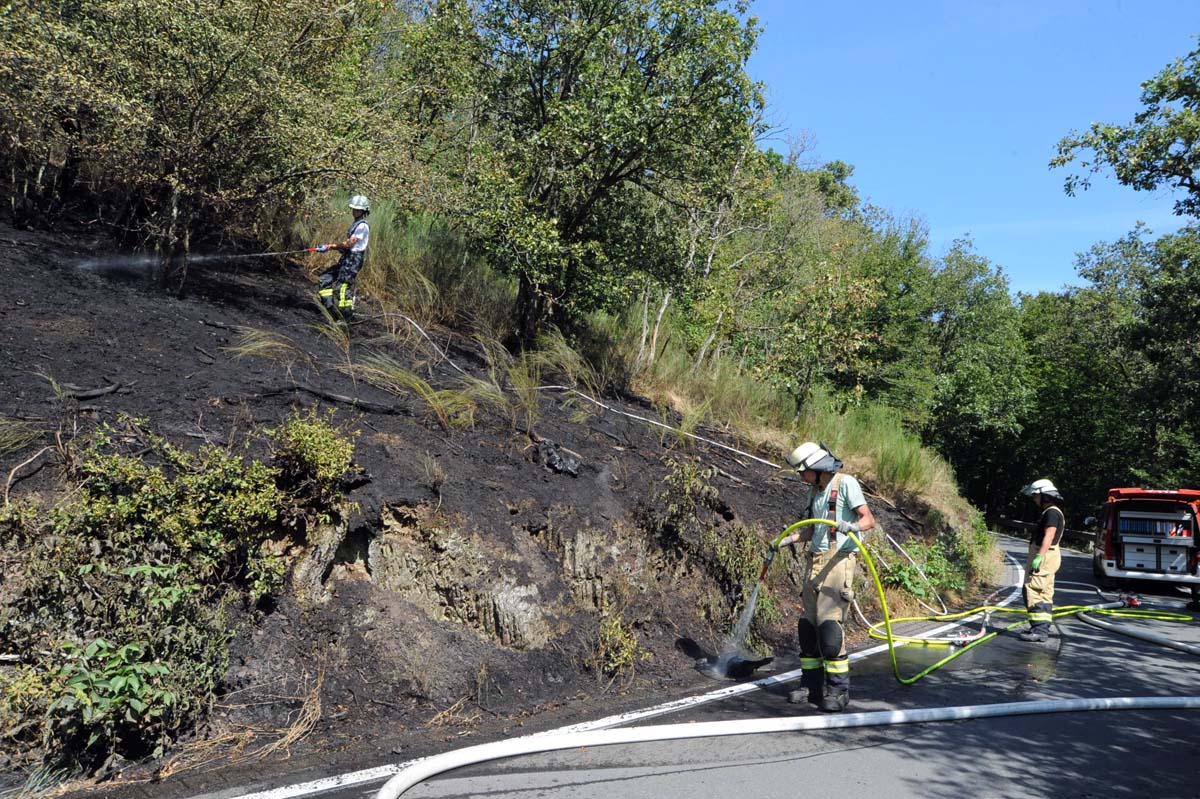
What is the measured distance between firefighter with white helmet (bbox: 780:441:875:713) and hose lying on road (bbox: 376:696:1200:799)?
41 centimetres

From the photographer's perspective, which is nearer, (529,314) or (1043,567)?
(1043,567)

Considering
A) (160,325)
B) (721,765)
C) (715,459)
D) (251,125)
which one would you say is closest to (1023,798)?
(721,765)

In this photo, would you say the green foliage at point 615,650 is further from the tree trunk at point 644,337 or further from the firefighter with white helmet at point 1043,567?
the tree trunk at point 644,337

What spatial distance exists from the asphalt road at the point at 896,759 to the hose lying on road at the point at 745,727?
1.9 inches

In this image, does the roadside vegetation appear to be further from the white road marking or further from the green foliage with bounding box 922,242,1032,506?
the green foliage with bounding box 922,242,1032,506

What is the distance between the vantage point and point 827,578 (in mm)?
6500

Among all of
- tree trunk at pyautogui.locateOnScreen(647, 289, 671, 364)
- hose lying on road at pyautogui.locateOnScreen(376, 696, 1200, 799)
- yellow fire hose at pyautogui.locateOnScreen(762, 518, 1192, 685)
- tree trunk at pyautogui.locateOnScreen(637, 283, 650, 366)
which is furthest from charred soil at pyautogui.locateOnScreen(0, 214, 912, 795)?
tree trunk at pyautogui.locateOnScreen(647, 289, 671, 364)

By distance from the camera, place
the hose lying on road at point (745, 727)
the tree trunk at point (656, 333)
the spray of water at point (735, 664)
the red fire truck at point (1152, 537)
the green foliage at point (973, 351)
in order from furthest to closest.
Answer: the green foliage at point (973, 351)
the red fire truck at point (1152, 537)
the tree trunk at point (656, 333)
the spray of water at point (735, 664)
the hose lying on road at point (745, 727)

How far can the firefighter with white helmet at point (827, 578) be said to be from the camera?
6.16 m

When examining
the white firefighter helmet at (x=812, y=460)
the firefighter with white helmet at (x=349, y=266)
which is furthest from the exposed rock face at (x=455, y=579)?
the firefighter with white helmet at (x=349, y=266)

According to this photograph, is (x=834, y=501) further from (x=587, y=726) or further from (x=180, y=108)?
(x=180, y=108)

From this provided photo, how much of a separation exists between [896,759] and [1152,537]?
14647 mm

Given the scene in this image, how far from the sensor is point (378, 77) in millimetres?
14484

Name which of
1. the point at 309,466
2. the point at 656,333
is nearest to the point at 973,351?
the point at 656,333
